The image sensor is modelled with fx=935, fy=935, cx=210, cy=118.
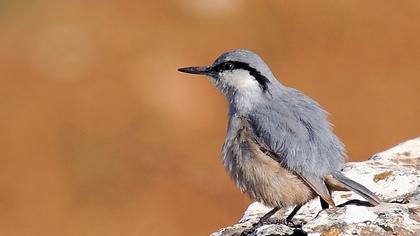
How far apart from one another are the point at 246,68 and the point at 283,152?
0.99 meters

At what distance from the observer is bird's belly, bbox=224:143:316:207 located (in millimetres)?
6336

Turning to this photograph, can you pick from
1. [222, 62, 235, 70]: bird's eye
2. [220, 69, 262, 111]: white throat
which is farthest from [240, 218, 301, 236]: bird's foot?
[222, 62, 235, 70]: bird's eye

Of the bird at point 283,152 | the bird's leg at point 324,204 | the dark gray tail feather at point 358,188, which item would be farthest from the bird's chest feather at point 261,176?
the dark gray tail feather at point 358,188

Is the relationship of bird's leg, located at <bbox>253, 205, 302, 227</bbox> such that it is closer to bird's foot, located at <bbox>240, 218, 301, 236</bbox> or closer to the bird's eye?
bird's foot, located at <bbox>240, 218, 301, 236</bbox>

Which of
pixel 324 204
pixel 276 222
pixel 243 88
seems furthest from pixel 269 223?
pixel 243 88

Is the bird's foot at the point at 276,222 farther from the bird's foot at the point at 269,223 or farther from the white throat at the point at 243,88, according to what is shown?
the white throat at the point at 243,88

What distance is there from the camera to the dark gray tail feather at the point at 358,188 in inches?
223

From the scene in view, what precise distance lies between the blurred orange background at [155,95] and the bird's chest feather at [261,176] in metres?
9.88

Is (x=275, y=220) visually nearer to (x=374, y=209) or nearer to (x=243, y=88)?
(x=374, y=209)

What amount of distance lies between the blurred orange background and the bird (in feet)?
32.0

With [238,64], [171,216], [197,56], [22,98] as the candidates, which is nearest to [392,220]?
[238,64]

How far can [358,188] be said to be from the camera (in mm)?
5867

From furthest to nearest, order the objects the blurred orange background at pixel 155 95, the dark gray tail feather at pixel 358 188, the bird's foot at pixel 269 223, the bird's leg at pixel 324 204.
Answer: the blurred orange background at pixel 155 95 → the bird's leg at pixel 324 204 → the dark gray tail feather at pixel 358 188 → the bird's foot at pixel 269 223

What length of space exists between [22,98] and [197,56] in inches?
169
